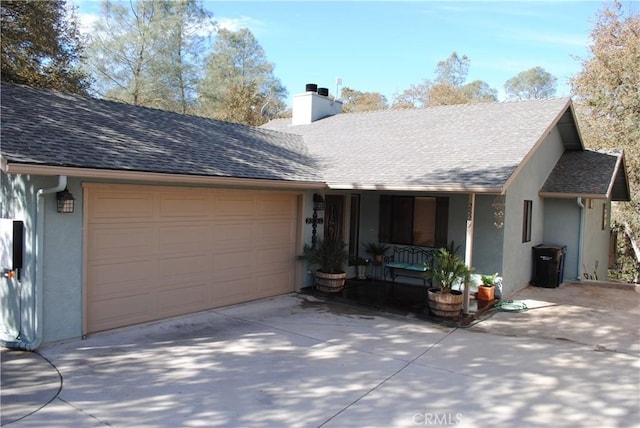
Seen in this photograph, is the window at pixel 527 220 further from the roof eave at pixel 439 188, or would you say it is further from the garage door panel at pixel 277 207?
the garage door panel at pixel 277 207

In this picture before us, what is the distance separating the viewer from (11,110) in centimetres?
689

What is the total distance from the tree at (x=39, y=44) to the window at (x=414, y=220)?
42.1ft

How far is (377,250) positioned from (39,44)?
44.1ft

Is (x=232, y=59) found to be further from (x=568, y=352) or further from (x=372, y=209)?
(x=568, y=352)

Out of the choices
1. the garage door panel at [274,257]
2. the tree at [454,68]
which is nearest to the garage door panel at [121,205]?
the garage door panel at [274,257]

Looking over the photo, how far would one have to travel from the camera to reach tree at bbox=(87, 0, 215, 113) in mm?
23219

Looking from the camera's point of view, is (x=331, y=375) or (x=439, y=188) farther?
(x=439, y=188)

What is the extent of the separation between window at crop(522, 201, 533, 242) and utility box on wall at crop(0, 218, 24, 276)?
30.4 ft

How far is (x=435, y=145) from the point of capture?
33.4 feet

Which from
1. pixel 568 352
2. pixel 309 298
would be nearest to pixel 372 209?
pixel 309 298

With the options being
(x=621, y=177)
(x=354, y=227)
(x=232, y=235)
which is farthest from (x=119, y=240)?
(x=621, y=177)

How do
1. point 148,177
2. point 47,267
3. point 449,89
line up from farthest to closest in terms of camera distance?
1. point 449,89
2. point 148,177
3. point 47,267

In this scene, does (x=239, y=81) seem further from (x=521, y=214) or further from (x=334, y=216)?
(x=521, y=214)
